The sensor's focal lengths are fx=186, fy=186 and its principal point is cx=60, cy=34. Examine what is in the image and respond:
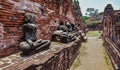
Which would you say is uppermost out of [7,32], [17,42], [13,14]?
[13,14]

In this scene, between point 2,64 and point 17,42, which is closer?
point 2,64

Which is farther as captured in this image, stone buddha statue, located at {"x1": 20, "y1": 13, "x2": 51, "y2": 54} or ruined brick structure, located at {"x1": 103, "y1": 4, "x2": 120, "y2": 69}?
ruined brick structure, located at {"x1": 103, "y1": 4, "x2": 120, "y2": 69}

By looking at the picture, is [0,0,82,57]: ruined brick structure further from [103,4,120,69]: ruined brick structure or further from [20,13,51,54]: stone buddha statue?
[103,4,120,69]: ruined brick structure

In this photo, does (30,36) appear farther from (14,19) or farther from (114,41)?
(114,41)

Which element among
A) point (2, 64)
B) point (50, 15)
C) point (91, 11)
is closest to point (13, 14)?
point (2, 64)

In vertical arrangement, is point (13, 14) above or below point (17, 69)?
above

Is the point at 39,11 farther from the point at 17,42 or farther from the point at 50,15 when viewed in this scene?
the point at 17,42

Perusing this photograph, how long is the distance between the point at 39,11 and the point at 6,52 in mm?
2294

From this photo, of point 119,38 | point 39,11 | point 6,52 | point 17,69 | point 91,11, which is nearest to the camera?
point 17,69

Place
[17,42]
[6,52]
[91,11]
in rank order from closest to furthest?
[6,52]
[17,42]
[91,11]

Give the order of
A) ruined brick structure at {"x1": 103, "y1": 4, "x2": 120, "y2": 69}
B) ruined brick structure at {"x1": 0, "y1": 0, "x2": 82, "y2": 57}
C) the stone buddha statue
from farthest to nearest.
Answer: ruined brick structure at {"x1": 103, "y1": 4, "x2": 120, "y2": 69}
the stone buddha statue
ruined brick structure at {"x1": 0, "y1": 0, "x2": 82, "y2": 57}

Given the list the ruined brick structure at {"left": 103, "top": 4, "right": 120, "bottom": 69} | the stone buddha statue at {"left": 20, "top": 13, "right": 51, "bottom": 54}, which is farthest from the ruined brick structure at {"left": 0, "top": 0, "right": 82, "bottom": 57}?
the ruined brick structure at {"left": 103, "top": 4, "right": 120, "bottom": 69}

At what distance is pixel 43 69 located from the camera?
383 cm

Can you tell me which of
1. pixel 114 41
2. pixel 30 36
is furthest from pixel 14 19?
pixel 114 41
